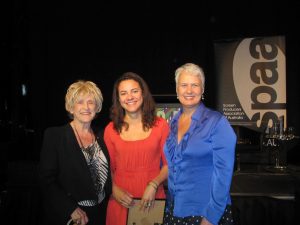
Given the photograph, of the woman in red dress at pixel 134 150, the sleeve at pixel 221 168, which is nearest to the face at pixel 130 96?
the woman in red dress at pixel 134 150

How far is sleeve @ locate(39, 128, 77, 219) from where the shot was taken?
1737 mm

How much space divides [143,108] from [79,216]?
729 millimetres

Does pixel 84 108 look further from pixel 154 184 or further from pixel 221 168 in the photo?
pixel 221 168

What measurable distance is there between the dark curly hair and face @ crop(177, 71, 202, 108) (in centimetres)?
39

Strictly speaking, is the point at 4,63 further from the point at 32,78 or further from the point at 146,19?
the point at 146,19

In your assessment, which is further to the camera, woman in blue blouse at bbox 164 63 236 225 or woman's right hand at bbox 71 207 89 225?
woman's right hand at bbox 71 207 89 225

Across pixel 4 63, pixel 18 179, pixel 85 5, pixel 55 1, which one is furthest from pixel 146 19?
pixel 18 179

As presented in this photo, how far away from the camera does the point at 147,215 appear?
1.81 meters

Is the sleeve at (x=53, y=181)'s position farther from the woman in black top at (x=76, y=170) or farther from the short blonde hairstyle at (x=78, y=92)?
the short blonde hairstyle at (x=78, y=92)

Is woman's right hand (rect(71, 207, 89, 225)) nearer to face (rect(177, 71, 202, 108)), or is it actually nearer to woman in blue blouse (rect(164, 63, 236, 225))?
woman in blue blouse (rect(164, 63, 236, 225))

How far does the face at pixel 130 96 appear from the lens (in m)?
1.97

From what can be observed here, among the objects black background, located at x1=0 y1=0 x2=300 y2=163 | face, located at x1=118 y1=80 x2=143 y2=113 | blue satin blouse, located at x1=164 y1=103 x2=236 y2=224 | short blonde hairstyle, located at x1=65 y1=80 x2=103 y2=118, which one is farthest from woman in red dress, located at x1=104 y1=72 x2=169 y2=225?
black background, located at x1=0 y1=0 x2=300 y2=163

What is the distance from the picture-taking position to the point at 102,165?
1.90 m

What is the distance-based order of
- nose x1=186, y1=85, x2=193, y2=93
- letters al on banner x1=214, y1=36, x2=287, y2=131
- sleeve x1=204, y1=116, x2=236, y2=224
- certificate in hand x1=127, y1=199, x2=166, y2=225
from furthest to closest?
letters al on banner x1=214, y1=36, x2=287, y2=131 < certificate in hand x1=127, y1=199, x2=166, y2=225 < nose x1=186, y1=85, x2=193, y2=93 < sleeve x1=204, y1=116, x2=236, y2=224
